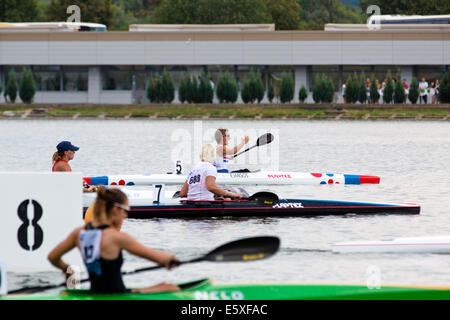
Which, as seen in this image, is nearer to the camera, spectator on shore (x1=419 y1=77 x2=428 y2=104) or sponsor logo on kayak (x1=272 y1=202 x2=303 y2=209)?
sponsor logo on kayak (x1=272 y1=202 x2=303 y2=209)

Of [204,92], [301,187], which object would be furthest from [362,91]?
[301,187]

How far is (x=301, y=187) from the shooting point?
1035 inches

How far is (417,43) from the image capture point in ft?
235

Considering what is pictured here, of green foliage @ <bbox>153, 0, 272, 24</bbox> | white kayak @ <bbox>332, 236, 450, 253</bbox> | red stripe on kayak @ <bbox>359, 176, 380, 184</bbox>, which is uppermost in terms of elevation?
green foliage @ <bbox>153, 0, 272, 24</bbox>

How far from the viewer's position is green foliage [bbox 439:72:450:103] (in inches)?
2441

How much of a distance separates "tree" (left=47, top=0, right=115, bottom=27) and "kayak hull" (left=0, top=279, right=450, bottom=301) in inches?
3852

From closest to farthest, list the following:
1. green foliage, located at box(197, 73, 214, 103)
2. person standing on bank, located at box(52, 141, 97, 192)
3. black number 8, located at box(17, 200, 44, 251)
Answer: black number 8, located at box(17, 200, 44, 251), person standing on bank, located at box(52, 141, 97, 192), green foliage, located at box(197, 73, 214, 103)

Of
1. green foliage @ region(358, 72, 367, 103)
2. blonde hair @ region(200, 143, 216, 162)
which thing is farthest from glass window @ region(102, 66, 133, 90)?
blonde hair @ region(200, 143, 216, 162)

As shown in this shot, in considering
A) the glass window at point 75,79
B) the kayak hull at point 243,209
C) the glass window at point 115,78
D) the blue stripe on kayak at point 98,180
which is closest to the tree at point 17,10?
the glass window at point 75,79

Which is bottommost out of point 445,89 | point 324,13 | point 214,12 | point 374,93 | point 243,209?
point 243,209

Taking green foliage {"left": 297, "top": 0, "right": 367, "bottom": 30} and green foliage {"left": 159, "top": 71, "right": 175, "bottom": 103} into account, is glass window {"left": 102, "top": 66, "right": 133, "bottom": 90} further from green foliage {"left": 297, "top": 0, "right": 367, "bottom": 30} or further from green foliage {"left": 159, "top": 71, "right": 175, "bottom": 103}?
green foliage {"left": 297, "top": 0, "right": 367, "bottom": 30}

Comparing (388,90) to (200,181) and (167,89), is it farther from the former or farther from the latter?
(200,181)

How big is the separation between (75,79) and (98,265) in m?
70.2

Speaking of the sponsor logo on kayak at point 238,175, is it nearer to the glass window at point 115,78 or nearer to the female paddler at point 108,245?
the female paddler at point 108,245
